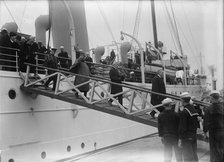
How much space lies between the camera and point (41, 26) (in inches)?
485

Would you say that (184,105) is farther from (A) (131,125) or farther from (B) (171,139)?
(A) (131,125)

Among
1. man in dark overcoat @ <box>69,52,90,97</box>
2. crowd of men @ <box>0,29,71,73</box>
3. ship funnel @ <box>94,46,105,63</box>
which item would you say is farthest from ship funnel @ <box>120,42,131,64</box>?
man in dark overcoat @ <box>69,52,90,97</box>

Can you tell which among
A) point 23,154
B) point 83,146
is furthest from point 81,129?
point 23,154

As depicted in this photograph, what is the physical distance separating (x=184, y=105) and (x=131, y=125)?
7992 millimetres

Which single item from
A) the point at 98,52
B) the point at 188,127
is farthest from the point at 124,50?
the point at 188,127

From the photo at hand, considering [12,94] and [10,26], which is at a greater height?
[10,26]

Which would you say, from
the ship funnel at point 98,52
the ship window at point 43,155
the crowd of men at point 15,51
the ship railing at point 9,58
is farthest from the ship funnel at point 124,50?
the ship window at point 43,155

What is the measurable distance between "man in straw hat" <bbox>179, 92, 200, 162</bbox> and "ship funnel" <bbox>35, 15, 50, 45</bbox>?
8.36 meters

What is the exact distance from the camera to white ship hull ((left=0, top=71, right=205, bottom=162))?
25.3ft

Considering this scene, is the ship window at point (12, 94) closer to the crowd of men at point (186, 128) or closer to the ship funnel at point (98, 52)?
Answer: the crowd of men at point (186, 128)

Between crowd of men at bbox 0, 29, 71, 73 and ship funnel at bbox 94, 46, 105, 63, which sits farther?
ship funnel at bbox 94, 46, 105, 63

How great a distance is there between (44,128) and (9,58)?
85.9 inches

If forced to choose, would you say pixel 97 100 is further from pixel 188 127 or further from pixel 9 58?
pixel 188 127

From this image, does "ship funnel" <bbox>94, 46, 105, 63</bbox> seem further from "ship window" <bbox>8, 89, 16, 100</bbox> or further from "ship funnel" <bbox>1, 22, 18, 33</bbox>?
"ship window" <bbox>8, 89, 16, 100</bbox>
